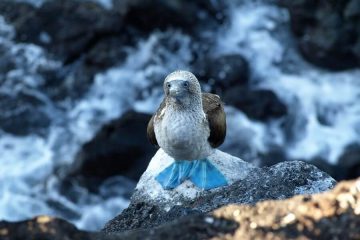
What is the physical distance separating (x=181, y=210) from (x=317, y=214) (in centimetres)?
142

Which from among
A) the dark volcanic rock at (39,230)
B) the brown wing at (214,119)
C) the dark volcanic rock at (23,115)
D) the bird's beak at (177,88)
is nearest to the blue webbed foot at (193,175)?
the brown wing at (214,119)

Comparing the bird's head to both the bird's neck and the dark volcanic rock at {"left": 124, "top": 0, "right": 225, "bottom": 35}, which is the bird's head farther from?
the dark volcanic rock at {"left": 124, "top": 0, "right": 225, "bottom": 35}

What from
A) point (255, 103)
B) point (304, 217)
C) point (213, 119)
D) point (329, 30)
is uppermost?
point (329, 30)

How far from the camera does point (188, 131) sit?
230 inches

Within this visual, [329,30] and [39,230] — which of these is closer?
[39,230]

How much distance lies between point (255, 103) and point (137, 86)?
8.60 feet

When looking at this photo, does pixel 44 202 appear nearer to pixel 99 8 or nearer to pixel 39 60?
pixel 39 60

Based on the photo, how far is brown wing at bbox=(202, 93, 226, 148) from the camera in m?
6.16

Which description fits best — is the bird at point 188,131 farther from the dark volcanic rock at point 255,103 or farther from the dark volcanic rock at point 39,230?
the dark volcanic rock at point 255,103

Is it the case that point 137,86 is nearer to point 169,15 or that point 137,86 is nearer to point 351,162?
point 169,15

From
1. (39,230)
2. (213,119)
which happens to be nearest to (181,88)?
(213,119)

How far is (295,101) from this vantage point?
12891mm

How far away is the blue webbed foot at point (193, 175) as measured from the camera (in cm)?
609

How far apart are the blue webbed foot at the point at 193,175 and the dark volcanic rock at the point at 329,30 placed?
706 cm
